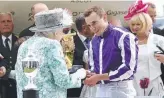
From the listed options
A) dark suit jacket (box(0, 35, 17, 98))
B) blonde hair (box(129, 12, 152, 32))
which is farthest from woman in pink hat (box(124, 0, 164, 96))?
dark suit jacket (box(0, 35, 17, 98))

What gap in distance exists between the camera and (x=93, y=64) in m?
4.22

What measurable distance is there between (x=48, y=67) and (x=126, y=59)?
730 millimetres

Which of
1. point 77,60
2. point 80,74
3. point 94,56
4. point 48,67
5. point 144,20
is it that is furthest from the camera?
point 77,60

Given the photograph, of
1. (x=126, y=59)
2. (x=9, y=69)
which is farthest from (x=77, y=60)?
(x=126, y=59)

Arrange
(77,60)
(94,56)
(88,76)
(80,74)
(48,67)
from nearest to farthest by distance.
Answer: (48,67), (80,74), (88,76), (94,56), (77,60)

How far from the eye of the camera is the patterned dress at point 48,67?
353 cm

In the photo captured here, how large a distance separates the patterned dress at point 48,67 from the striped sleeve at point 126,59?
1.56ft

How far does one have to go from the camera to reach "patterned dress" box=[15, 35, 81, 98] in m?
3.53

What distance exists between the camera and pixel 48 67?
3.58 m

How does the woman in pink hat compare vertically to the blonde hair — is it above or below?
below

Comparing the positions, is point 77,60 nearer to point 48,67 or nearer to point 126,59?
point 126,59

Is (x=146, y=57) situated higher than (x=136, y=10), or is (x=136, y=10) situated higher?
(x=136, y=10)

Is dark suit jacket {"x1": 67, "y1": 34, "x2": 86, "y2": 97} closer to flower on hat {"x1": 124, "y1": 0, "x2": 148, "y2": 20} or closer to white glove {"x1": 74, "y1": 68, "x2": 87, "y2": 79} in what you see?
flower on hat {"x1": 124, "y1": 0, "x2": 148, "y2": 20}

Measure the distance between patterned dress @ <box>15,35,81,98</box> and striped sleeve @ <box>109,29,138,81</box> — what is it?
48 centimetres
